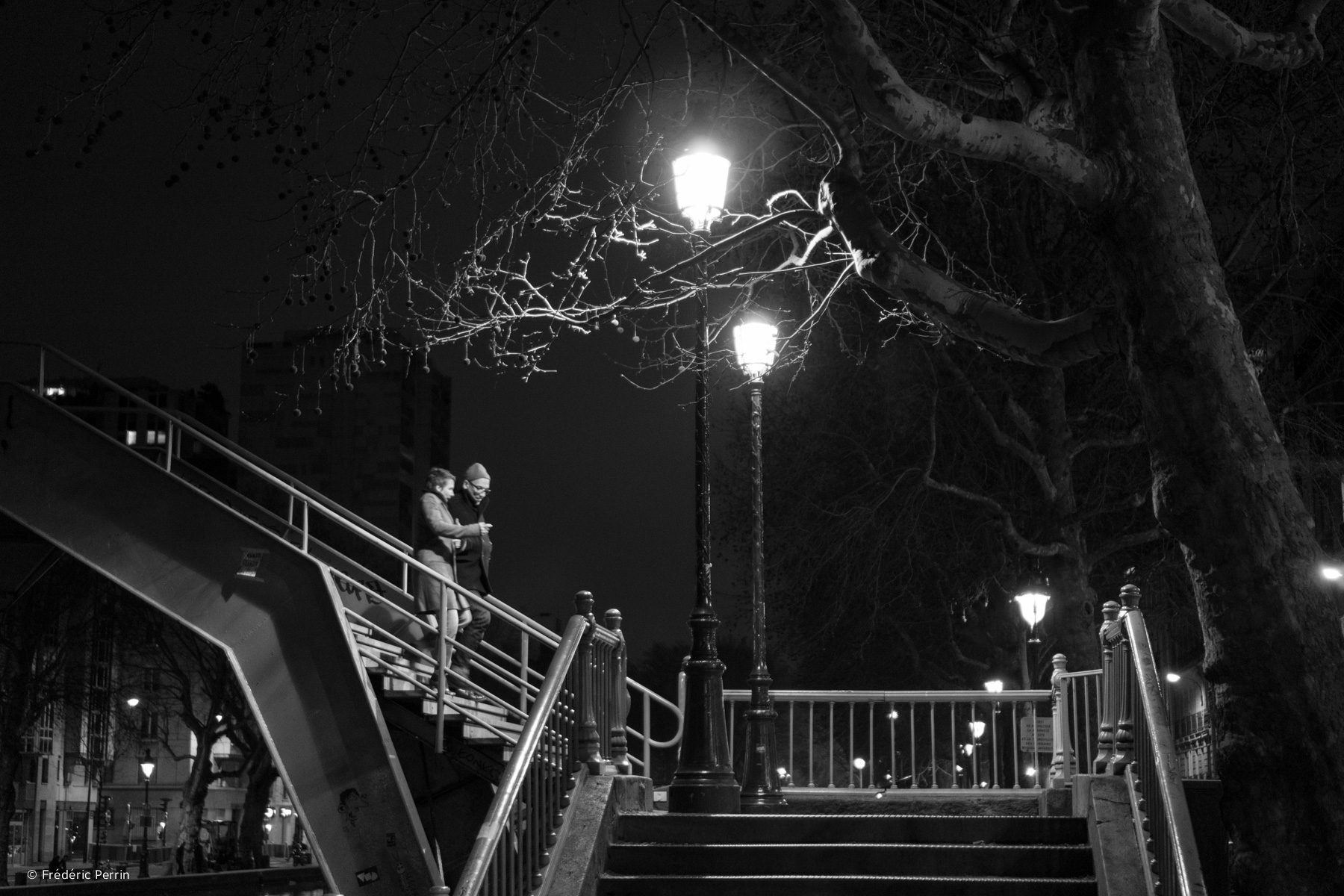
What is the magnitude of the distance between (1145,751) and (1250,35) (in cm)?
473

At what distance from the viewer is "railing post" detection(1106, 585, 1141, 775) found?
926 cm

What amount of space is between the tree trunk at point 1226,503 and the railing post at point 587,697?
378 cm

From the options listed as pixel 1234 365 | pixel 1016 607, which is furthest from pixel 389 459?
pixel 1234 365

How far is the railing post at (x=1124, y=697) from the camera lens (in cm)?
926

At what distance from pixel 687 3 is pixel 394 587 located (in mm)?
8819

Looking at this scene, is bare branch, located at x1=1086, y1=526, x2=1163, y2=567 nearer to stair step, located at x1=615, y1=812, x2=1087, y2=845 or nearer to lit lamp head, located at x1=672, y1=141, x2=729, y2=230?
lit lamp head, located at x1=672, y1=141, x2=729, y2=230

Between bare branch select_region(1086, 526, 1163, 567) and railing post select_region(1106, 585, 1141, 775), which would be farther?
bare branch select_region(1086, 526, 1163, 567)

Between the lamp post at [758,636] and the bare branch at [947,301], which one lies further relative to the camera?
the lamp post at [758,636]

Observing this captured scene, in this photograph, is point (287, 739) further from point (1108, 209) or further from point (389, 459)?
→ point (389, 459)

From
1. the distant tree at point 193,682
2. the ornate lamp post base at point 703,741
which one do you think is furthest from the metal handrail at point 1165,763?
the distant tree at point 193,682

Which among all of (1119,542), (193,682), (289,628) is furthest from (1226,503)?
(193,682)

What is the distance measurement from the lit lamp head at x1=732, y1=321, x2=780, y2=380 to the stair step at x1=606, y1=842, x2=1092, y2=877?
16.8ft

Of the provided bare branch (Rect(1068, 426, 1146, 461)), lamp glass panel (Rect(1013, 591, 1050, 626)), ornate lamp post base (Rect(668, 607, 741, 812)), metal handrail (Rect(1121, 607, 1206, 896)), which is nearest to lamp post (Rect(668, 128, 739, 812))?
ornate lamp post base (Rect(668, 607, 741, 812))

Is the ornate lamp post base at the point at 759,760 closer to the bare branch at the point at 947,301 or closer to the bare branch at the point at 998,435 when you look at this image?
the bare branch at the point at 947,301
